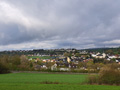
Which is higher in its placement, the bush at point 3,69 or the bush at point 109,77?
the bush at point 109,77

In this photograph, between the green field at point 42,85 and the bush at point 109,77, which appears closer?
the green field at point 42,85

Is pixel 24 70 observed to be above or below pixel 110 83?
below

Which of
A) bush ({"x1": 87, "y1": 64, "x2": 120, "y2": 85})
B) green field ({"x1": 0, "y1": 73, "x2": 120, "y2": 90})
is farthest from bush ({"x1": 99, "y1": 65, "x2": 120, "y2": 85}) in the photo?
green field ({"x1": 0, "y1": 73, "x2": 120, "y2": 90})

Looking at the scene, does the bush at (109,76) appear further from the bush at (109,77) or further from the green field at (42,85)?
the green field at (42,85)

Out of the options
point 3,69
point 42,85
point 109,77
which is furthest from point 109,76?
point 3,69

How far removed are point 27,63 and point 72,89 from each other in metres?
64.9

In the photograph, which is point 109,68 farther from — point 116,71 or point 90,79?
point 90,79

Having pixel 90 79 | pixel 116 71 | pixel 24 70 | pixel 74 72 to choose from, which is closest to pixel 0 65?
pixel 24 70

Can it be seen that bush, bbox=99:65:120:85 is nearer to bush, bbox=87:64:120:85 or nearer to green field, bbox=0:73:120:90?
bush, bbox=87:64:120:85

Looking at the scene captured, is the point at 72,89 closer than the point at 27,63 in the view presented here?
Yes

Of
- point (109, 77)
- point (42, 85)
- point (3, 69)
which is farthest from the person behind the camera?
point (3, 69)

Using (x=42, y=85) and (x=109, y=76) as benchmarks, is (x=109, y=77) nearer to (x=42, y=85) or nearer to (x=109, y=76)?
(x=109, y=76)

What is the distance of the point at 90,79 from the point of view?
2186 centimetres

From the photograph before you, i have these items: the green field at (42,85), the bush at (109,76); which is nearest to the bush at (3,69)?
the green field at (42,85)
